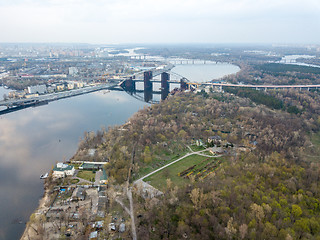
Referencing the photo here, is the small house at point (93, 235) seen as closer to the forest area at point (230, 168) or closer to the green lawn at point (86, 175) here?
the forest area at point (230, 168)

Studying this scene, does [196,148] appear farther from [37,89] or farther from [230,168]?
[37,89]

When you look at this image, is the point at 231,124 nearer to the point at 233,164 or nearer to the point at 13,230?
the point at 233,164

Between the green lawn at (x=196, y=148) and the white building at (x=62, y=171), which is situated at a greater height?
the green lawn at (x=196, y=148)

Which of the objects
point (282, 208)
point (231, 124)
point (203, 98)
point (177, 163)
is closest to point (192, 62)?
point (203, 98)

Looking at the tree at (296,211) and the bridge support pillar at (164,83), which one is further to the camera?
the bridge support pillar at (164,83)

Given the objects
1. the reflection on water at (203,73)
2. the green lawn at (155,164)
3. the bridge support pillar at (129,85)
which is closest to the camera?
the green lawn at (155,164)

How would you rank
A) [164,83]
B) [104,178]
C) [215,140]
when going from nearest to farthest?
1. [104,178]
2. [215,140]
3. [164,83]

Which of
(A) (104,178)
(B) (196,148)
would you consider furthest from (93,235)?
(B) (196,148)

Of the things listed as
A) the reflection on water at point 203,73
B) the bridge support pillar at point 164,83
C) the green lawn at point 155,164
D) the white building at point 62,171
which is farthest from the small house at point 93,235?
the reflection on water at point 203,73
